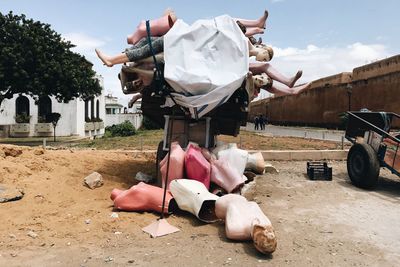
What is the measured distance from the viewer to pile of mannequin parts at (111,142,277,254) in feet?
13.6

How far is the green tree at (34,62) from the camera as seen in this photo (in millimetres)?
17891

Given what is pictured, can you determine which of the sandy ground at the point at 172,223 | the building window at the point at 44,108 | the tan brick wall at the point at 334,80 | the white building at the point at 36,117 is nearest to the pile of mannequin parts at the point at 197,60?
the sandy ground at the point at 172,223

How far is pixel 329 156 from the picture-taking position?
1086 centimetres

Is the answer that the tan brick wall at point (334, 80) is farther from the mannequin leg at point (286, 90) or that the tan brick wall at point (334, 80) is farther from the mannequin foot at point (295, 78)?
the mannequin foot at point (295, 78)

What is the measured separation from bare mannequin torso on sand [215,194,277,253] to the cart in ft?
12.2

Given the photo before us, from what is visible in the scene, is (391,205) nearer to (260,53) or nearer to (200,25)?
(260,53)

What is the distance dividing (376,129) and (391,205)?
2023 millimetres

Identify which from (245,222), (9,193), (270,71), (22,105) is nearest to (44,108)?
(22,105)

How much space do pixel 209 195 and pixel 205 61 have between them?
2.02 m

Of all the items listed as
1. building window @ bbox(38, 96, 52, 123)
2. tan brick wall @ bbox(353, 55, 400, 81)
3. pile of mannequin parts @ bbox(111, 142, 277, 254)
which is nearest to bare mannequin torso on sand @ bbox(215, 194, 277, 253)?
pile of mannequin parts @ bbox(111, 142, 277, 254)

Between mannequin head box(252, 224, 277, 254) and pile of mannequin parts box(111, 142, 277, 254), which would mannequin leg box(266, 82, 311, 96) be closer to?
pile of mannequin parts box(111, 142, 277, 254)

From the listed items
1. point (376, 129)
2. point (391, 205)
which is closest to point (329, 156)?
point (376, 129)

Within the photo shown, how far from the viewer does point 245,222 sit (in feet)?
13.8

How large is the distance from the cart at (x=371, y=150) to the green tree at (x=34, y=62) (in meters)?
15.2
